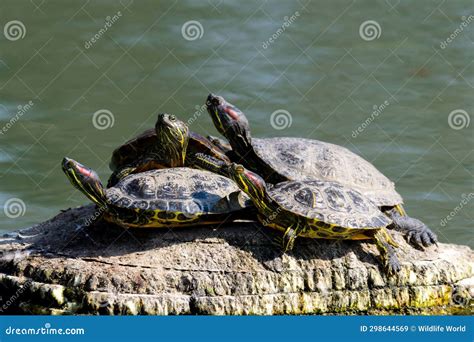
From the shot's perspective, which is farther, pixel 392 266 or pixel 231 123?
pixel 231 123

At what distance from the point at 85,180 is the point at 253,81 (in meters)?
8.16

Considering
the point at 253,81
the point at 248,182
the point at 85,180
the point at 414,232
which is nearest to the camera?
the point at 248,182

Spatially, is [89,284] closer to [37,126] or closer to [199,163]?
[199,163]

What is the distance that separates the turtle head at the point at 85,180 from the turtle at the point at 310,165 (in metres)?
1.75

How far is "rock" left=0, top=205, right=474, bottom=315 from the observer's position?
7.79 metres

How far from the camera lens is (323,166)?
8.98 meters

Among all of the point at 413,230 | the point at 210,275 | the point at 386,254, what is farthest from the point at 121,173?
the point at 413,230

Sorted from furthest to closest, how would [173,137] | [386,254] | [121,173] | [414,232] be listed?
[121,173] < [414,232] < [173,137] < [386,254]

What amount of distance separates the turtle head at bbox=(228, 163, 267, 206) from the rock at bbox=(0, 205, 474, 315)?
0.51 meters

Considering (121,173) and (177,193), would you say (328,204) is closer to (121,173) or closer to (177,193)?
(177,193)

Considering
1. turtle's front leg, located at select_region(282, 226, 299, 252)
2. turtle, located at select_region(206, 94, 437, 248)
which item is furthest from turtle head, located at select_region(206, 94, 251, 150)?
turtle's front leg, located at select_region(282, 226, 299, 252)

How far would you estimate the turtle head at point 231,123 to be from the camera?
370 inches

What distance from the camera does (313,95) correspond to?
15.7 metres

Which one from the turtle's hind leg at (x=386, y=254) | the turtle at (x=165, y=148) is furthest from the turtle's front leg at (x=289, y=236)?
the turtle at (x=165, y=148)
